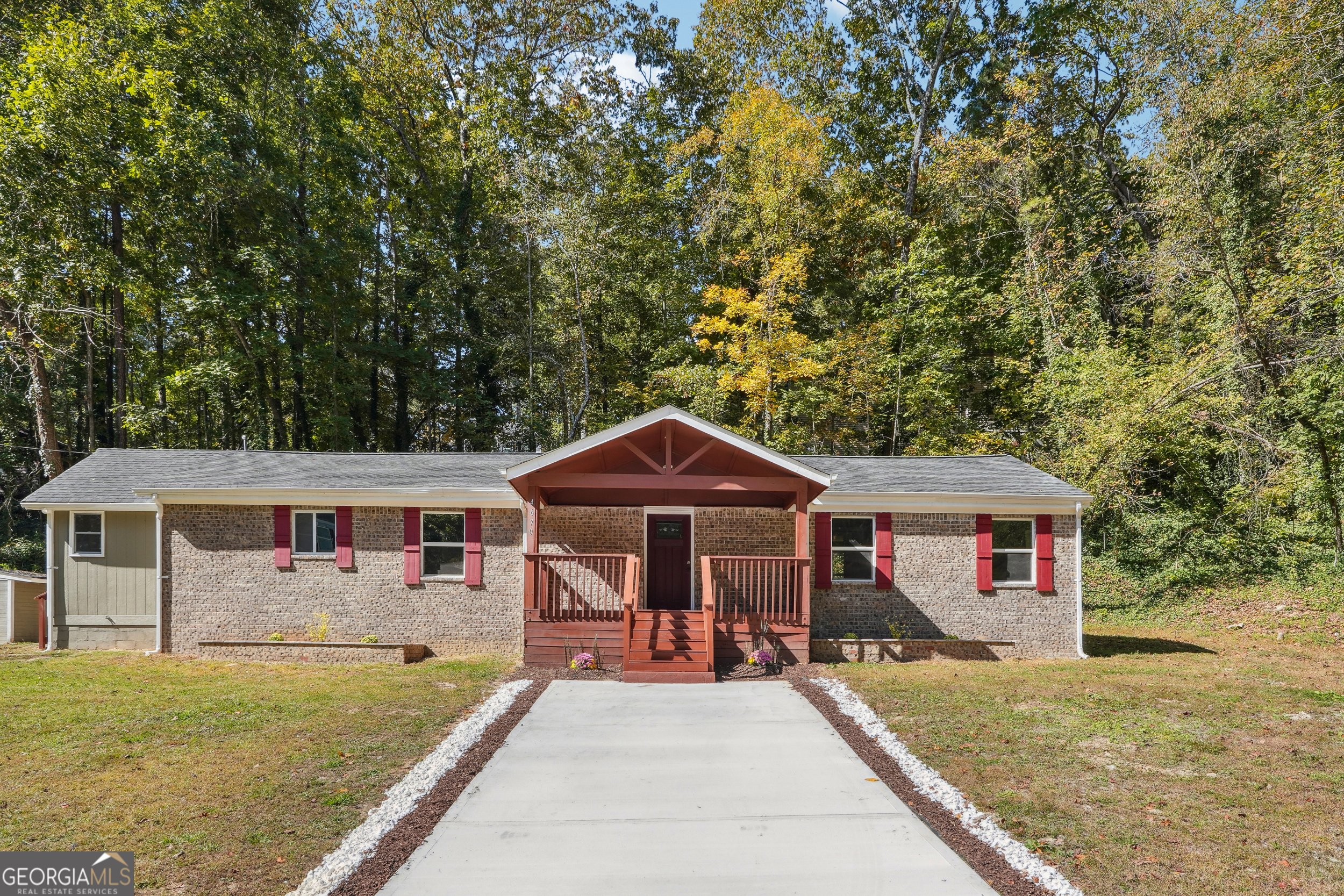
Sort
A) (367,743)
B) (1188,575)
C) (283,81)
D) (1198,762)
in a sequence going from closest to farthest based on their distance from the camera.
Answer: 1. (1198,762)
2. (367,743)
3. (1188,575)
4. (283,81)

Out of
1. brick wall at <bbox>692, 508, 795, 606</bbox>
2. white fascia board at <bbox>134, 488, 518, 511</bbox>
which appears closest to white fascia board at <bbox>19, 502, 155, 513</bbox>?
white fascia board at <bbox>134, 488, 518, 511</bbox>

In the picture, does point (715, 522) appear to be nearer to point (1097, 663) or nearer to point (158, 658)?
point (1097, 663)

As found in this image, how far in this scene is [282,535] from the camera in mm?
10992

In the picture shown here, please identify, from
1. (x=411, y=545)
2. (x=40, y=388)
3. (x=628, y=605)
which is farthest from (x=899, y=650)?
(x=40, y=388)

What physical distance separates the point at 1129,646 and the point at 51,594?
2052 centimetres

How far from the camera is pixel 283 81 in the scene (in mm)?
18594

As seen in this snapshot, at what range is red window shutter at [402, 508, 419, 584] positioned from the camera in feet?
36.0

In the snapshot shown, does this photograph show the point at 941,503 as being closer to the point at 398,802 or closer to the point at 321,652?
the point at 398,802

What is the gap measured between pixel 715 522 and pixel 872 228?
1315cm

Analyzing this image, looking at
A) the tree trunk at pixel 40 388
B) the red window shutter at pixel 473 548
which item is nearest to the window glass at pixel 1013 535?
the red window shutter at pixel 473 548

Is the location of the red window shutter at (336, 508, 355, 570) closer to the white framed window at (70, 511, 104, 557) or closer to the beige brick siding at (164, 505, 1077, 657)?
the beige brick siding at (164, 505, 1077, 657)

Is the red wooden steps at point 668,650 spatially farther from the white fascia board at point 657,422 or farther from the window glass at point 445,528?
the window glass at point 445,528

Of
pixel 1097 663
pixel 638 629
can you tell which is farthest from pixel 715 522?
pixel 1097 663

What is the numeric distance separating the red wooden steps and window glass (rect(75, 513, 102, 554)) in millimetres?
10288
